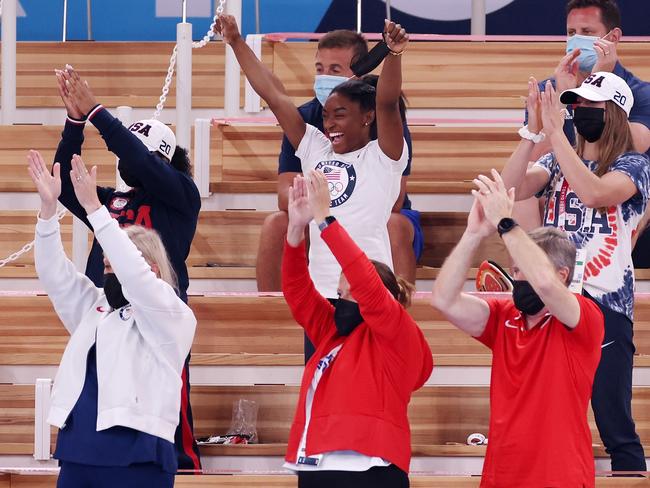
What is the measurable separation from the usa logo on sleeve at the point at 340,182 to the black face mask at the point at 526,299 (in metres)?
0.87

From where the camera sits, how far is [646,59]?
20.5 feet

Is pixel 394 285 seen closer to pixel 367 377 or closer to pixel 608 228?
pixel 367 377

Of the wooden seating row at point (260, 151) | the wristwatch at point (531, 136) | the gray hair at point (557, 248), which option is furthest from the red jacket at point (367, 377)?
the wooden seating row at point (260, 151)

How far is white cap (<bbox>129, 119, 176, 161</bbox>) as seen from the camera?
14.4 feet

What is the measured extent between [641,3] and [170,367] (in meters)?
4.20

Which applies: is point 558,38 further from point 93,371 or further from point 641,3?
point 93,371

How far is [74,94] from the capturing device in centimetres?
427

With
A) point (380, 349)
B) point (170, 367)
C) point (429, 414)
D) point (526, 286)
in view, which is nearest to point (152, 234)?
point (170, 367)

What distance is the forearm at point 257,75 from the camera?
464cm

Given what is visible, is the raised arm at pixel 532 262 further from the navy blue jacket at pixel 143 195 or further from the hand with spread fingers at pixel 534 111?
the navy blue jacket at pixel 143 195

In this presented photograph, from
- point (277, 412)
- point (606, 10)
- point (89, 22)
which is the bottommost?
point (277, 412)

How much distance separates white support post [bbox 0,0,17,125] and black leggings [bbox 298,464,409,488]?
3.08 meters

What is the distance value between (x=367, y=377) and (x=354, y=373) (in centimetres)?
3

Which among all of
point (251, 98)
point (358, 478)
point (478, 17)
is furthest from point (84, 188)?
point (478, 17)
